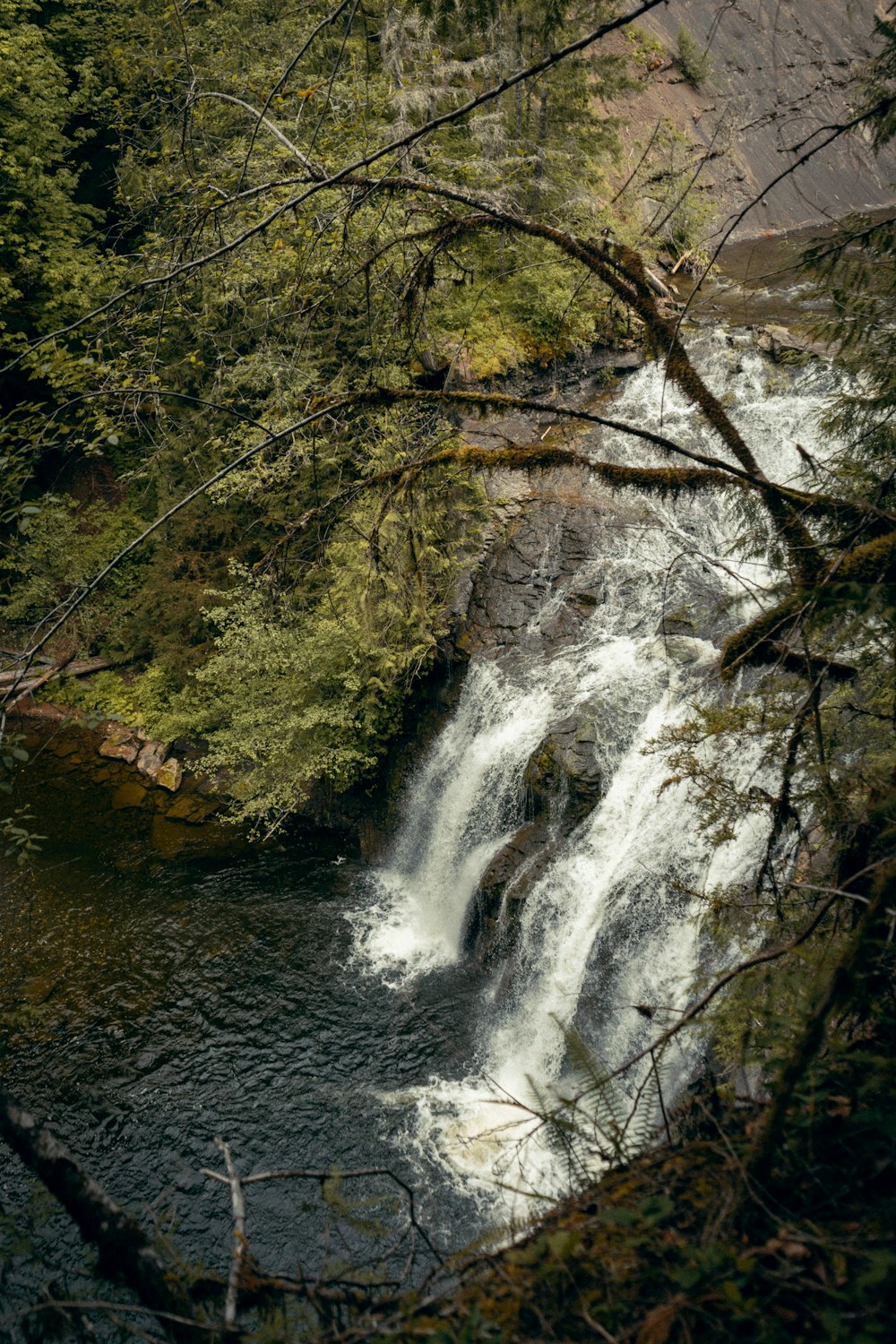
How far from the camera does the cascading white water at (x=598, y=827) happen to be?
7312mm

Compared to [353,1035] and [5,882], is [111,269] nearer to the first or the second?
[5,882]

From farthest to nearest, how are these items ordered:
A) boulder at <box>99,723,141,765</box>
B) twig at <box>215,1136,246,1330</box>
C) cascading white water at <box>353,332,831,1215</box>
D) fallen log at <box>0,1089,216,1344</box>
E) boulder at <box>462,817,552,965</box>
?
boulder at <box>99,723,141,765</box>
boulder at <box>462,817,552,965</box>
cascading white water at <box>353,332,831,1215</box>
fallen log at <box>0,1089,216,1344</box>
twig at <box>215,1136,246,1330</box>

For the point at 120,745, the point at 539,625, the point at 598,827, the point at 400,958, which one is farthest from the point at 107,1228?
the point at 120,745

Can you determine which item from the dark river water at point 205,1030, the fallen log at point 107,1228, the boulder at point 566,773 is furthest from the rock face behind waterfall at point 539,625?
the fallen log at point 107,1228

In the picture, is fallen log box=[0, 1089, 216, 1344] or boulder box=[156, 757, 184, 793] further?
boulder box=[156, 757, 184, 793]

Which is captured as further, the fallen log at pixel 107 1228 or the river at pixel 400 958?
the river at pixel 400 958

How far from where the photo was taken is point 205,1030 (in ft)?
28.1

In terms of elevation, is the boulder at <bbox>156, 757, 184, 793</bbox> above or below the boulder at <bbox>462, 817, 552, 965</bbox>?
above

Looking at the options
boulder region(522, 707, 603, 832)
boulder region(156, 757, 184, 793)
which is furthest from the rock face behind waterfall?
boulder region(156, 757, 184, 793)

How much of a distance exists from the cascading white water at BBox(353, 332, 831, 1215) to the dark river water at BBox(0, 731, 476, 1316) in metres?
0.48

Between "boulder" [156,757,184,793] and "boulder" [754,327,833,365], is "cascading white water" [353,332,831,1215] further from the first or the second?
"boulder" [156,757,184,793]

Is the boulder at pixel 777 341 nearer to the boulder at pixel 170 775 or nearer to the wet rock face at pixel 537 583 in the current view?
the wet rock face at pixel 537 583

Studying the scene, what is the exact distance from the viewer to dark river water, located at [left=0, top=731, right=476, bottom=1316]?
6824mm

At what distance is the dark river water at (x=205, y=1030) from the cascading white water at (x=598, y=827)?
0.48 m
